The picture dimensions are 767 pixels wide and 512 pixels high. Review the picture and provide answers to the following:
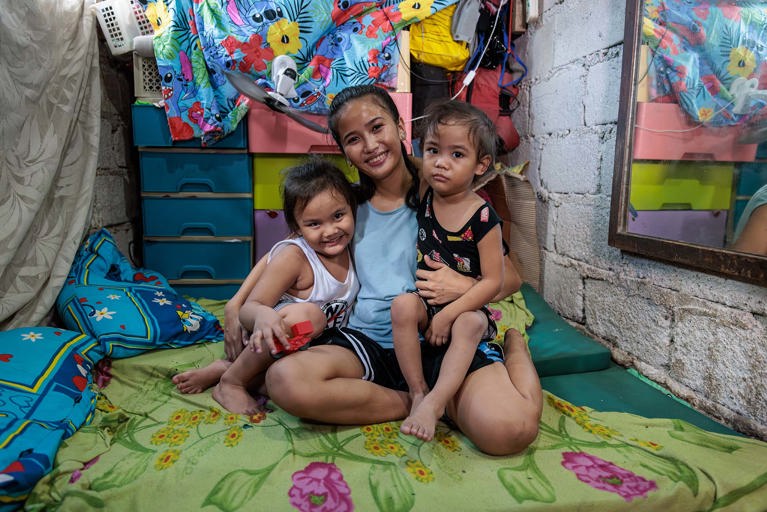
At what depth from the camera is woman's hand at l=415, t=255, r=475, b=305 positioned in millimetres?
1166

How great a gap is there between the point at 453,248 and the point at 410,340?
0.84 ft

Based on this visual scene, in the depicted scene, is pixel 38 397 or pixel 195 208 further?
pixel 195 208

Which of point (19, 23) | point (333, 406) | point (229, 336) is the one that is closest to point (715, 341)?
point (333, 406)

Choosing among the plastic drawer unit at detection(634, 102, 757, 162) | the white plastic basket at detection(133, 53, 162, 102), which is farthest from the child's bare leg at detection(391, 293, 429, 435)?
the white plastic basket at detection(133, 53, 162, 102)

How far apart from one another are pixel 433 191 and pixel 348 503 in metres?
0.76

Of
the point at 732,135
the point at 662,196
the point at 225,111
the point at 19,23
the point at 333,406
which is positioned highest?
the point at 19,23

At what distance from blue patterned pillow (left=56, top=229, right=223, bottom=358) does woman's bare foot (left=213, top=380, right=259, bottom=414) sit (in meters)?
0.47

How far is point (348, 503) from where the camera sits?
2.92 feet

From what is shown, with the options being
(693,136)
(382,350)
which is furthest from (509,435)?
(693,136)

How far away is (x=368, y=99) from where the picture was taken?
1264mm

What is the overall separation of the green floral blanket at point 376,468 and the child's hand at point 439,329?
0.21 meters

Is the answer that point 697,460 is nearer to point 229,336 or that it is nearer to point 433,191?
point 433,191

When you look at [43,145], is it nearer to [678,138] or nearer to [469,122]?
[469,122]

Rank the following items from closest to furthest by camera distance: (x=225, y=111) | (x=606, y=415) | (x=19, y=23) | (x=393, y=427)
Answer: (x=393, y=427) → (x=606, y=415) → (x=19, y=23) → (x=225, y=111)
